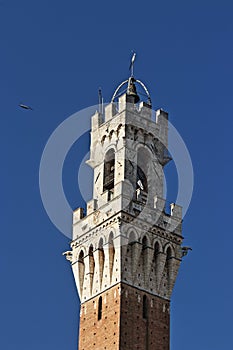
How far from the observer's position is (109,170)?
62031mm

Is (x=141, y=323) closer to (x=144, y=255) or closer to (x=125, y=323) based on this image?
(x=125, y=323)

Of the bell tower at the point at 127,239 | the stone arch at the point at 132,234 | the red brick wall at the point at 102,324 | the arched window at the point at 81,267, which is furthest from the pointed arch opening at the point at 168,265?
the arched window at the point at 81,267

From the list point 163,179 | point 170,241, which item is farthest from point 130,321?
point 163,179

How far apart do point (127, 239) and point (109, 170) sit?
21.2 feet

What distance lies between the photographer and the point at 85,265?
2318 inches

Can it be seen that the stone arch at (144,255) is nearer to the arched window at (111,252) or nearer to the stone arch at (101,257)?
the arched window at (111,252)

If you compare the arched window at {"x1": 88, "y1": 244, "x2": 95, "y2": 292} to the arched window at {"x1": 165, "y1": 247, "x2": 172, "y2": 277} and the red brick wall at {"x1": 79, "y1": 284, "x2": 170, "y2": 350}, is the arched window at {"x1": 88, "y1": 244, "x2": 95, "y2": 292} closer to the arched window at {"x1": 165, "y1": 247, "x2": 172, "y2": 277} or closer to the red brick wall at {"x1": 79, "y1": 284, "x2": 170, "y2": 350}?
the red brick wall at {"x1": 79, "y1": 284, "x2": 170, "y2": 350}

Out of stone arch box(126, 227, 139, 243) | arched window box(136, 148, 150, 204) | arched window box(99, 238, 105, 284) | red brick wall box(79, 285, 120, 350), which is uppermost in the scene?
arched window box(136, 148, 150, 204)

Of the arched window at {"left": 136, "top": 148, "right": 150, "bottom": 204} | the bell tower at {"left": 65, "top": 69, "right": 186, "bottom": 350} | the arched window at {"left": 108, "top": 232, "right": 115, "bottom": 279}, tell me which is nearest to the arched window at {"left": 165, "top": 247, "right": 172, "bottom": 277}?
the bell tower at {"left": 65, "top": 69, "right": 186, "bottom": 350}

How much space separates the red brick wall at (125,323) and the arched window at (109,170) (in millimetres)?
7530

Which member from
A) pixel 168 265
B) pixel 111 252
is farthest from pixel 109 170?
pixel 168 265

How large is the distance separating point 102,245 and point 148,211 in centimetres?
344

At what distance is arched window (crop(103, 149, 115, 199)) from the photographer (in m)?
61.3

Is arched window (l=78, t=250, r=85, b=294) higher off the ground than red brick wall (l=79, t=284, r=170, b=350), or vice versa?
arched window (l=78, t=250, r=85, b=294)
